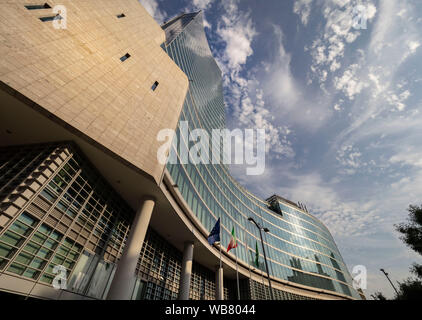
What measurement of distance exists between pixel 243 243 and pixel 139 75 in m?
32.2

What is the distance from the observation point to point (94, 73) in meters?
14.5

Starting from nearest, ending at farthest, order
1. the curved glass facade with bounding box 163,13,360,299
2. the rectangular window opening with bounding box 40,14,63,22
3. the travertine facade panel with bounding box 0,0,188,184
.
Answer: the travertine facade panel with bounding box 0,0,188,184 < the rectangular window opening with bounding box 40,14,63,22 < the curved glass facade with bounding box 163,13,360,299

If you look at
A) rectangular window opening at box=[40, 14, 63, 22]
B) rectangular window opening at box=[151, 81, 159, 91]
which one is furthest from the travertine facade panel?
rectangular window opening at box=[151, 81, 159, 91]

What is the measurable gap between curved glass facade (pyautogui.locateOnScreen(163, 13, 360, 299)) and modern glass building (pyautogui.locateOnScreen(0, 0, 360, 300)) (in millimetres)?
1229

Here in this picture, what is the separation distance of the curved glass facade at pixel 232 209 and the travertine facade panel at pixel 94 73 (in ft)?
14.3

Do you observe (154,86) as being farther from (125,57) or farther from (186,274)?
(186,274)

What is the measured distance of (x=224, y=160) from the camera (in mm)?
41094

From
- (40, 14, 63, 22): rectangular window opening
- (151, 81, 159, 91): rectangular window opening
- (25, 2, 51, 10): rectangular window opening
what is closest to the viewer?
(25, 2, 51, 10): rectangular window opening

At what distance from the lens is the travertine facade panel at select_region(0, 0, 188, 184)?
11.4m

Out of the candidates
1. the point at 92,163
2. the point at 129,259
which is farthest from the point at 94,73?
the point at 129,259

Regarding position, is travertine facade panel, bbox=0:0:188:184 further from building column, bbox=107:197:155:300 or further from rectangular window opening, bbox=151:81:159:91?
building column, bbox=107:197:155:300

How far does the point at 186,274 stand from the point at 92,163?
15.2 m

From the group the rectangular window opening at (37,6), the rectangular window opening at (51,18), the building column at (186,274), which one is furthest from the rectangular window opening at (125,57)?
the building column at (186,274)

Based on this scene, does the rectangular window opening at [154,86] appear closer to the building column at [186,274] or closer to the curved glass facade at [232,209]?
the curved glass facade at [232,209]
